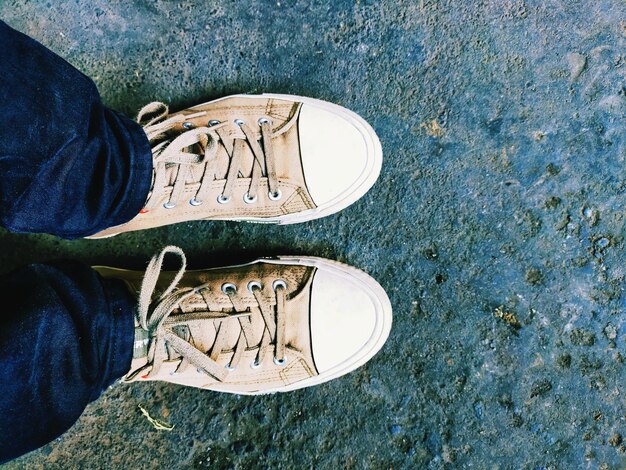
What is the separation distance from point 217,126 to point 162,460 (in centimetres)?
101

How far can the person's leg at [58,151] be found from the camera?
983mm

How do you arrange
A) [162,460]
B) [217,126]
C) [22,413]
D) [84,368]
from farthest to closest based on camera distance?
[162,460] → [217,126] → [84,368] → [22,413]

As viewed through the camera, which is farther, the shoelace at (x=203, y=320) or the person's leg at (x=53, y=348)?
the shoelace at (x=203, y=320)

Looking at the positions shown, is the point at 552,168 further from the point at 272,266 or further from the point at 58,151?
the point at 58,151

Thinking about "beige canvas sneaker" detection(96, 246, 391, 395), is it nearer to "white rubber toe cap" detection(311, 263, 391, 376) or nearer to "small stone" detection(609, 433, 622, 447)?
"white rubber toe cap" detection(311, 263, 391, 376)

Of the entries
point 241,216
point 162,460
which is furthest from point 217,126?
point 162,460

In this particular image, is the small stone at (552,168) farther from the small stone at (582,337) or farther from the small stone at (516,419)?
the small stone at (516,419)

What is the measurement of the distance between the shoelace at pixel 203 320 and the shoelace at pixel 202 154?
0.17 metres

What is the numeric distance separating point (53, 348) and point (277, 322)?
0.58 metres

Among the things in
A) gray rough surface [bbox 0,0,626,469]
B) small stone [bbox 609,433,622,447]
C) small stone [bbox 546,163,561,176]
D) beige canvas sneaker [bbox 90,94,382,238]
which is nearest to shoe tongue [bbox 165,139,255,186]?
beige canvas sneaker [bbox 90,94,382,238]

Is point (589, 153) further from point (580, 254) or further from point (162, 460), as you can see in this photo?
point (162, 460)

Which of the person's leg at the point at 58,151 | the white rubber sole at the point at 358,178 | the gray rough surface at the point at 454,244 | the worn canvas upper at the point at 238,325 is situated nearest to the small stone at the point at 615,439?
the gray rough surface at the point at 454,244

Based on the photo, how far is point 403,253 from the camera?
154 cm

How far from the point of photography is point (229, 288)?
1.48 meters
